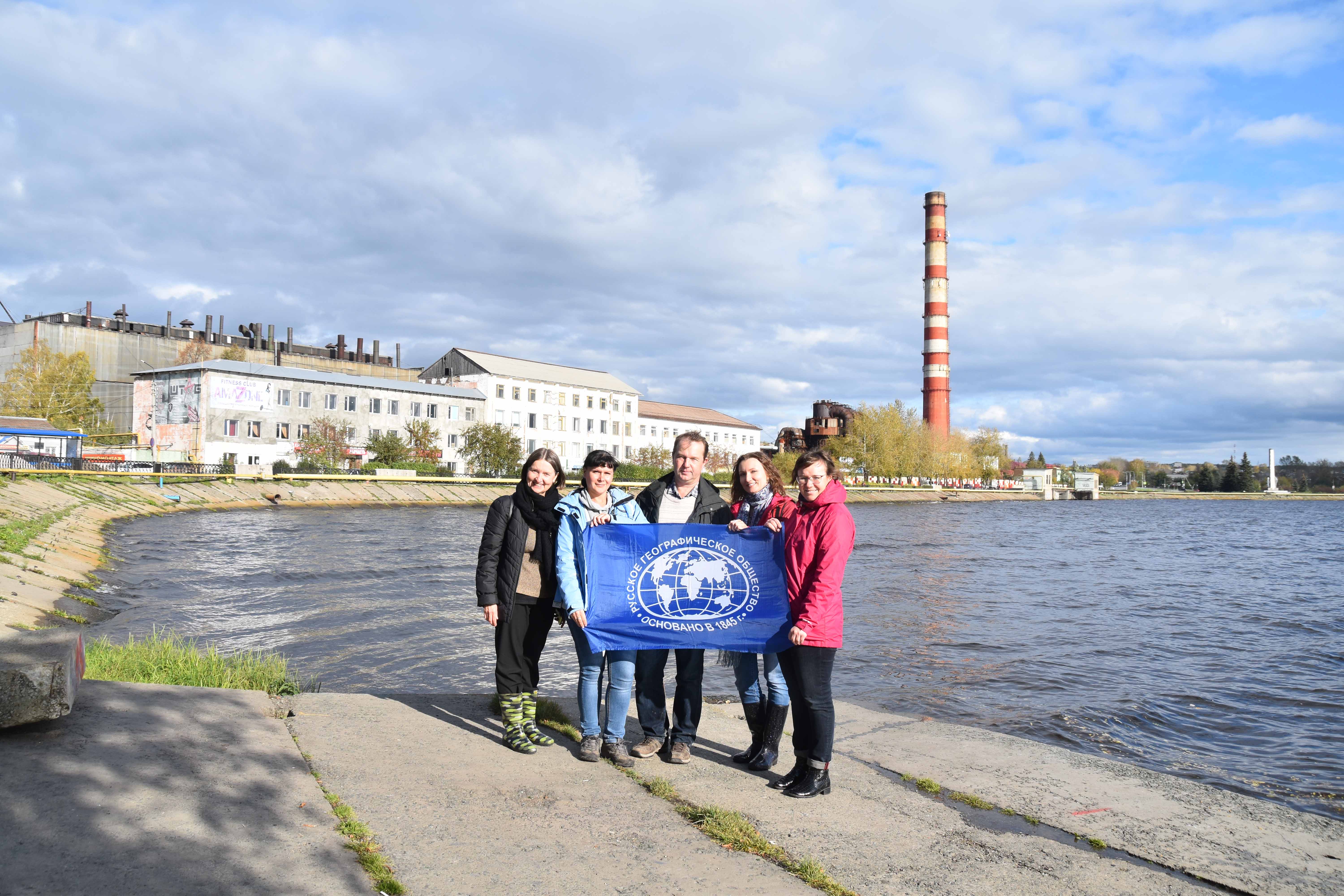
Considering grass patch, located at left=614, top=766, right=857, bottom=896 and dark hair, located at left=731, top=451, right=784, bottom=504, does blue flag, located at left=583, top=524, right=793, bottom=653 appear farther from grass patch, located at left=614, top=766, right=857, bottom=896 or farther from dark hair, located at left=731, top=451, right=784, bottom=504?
grass patch, located at left=614, top=766, right=857, bottom=896

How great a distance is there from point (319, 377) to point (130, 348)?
27.1 meters

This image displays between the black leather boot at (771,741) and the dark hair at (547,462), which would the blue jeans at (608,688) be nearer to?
the black leather boot at (771,741)

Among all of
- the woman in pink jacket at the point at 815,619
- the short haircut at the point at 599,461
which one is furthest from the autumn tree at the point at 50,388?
the woman in pink jacket at the point at 815,619

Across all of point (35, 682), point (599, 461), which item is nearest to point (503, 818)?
point (599, 461)

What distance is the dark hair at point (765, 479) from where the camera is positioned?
6207 mm

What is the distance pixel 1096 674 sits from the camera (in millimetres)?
12125

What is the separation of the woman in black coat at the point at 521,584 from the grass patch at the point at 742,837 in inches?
46.7

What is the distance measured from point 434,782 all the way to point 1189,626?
55.8 feet

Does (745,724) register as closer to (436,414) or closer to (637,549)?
(637,549)

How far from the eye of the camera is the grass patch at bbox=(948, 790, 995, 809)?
5.53 metres

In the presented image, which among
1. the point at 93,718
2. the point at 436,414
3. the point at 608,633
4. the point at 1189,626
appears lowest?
the point at 1189,626

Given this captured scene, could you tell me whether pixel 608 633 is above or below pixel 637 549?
below

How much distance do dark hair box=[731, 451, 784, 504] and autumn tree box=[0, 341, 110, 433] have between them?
7240cm

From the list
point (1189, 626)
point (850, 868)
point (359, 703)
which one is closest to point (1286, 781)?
point (850, 868)
